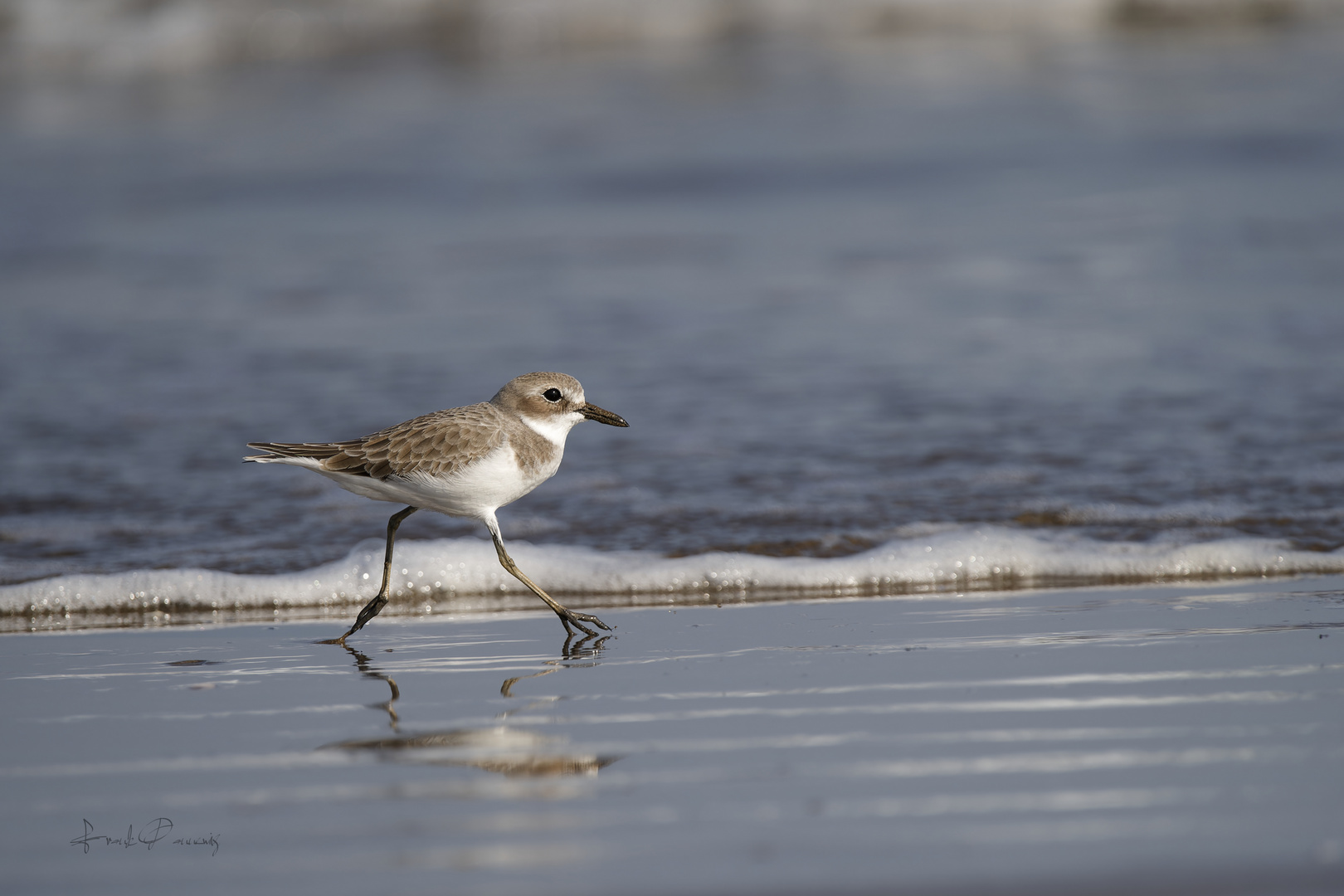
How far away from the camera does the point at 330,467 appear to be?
490 cm

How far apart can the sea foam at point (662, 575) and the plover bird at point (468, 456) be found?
20.1 inches

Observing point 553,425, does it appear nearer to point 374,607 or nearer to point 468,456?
point 468,456

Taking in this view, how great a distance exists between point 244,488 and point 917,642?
397cm

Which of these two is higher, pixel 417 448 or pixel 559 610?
pixel 417 448

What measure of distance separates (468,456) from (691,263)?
8.19 metres

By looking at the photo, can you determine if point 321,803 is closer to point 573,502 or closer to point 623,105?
point 573,502

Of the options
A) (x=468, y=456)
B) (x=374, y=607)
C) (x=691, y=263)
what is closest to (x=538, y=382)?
(x=468, y=456)

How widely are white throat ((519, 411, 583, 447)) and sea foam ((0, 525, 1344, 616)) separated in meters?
0.73

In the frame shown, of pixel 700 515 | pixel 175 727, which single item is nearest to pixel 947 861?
pixel 175 727
